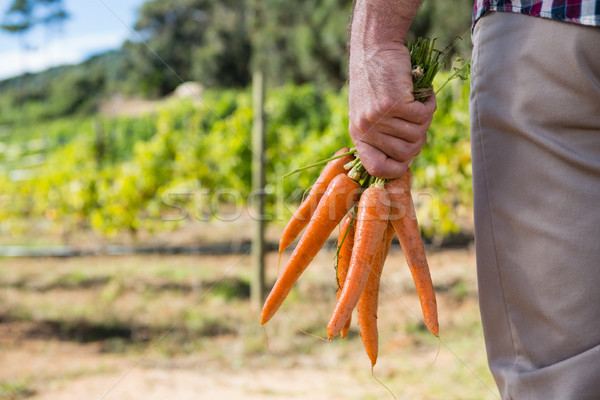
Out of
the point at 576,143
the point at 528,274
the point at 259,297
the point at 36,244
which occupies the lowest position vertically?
the point at 36,244

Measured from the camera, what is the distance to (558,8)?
1.14 metres

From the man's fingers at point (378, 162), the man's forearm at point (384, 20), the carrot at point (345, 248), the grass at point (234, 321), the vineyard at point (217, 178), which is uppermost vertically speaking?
the man's forearm at point (384, 20)

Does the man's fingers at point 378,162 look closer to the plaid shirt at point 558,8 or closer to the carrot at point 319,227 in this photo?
the carrot at point 319,227

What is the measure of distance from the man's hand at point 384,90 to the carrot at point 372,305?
0.47 m

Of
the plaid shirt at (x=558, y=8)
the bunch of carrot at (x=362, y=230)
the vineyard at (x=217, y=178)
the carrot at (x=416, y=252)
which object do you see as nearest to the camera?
the plaid shirt at (x=558, y=8)

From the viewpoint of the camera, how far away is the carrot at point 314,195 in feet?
5.87

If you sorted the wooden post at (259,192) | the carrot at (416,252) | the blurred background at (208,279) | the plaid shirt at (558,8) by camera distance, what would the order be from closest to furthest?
the plaid shirt at (558,8) → the carrot at (416,252) → the blurred background at (208,279) → the wooden post at (259,192)

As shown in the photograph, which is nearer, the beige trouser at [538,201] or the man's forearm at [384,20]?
the beige trouser at [538,201]

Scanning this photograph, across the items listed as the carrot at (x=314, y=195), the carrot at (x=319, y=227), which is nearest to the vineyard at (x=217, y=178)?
the carrot at (x=314, y=195)

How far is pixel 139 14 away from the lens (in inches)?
2399

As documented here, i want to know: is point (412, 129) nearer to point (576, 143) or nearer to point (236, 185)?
point (576, 143)

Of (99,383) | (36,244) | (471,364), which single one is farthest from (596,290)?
(36,244)

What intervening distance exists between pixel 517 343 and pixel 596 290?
0.71ft

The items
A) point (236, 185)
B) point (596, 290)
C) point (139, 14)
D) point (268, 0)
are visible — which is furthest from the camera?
point (139, 14)
